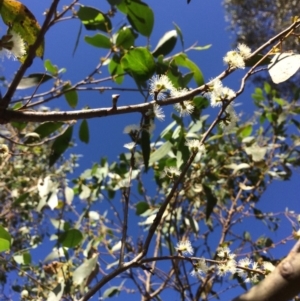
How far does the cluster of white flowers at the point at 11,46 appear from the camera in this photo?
56 centimetres

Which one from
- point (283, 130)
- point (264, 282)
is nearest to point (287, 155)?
point (283, 130)

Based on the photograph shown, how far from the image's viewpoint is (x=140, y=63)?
0.96 metres

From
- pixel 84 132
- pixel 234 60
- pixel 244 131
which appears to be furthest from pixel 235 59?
pixel 244 131

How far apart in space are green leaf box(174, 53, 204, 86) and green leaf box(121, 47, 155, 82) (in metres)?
0.23

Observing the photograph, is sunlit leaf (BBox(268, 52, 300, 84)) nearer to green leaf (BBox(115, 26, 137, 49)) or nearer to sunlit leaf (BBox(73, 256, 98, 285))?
green leaf (BBox(115, 26, 137, 49))

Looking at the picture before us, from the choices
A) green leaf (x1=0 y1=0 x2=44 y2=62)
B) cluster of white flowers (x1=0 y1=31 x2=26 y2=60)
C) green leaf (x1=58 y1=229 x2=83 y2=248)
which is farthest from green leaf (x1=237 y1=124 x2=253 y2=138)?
cluster of white flowers (x1=0 y1=31 x2=26 y2=60)

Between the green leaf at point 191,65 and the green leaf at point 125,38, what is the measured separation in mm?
159

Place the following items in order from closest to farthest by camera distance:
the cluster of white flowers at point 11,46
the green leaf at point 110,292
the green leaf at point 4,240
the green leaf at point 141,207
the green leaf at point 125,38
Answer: the cluster of white flowers at point 11,46 → the green leaf at point 4,240 → the green leaf at point 125,38 → the green leaf at point 141,207 → the green leaf at point 110,292

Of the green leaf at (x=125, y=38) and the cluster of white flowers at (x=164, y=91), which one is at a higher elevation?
the green leaf at (x=125, y=38)

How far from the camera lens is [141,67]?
0.96m

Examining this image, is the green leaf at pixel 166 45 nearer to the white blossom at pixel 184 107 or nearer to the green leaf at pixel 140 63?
the green leaf at pixel 140 63

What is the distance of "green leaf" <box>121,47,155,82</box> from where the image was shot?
945mm

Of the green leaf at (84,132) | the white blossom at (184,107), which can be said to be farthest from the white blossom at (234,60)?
the green leaf at (84,132)

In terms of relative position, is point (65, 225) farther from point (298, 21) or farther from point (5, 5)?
point (298, 21)
